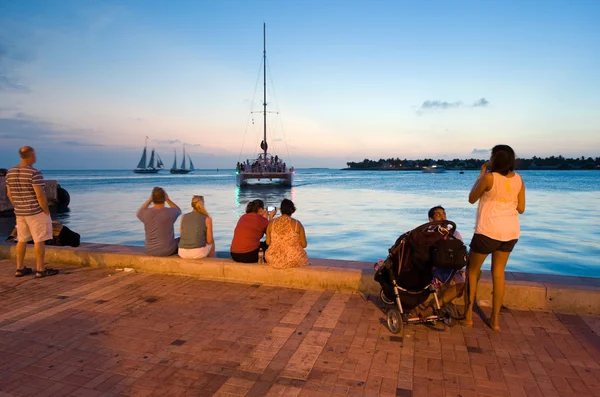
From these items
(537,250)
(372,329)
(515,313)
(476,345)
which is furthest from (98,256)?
(537,250)

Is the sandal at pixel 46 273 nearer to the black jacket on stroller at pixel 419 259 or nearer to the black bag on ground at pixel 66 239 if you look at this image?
the black bag on ground at pixel 66 239

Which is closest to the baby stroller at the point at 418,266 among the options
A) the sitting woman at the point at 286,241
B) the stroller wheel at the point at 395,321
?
the stroller wheel at the point at 395,321

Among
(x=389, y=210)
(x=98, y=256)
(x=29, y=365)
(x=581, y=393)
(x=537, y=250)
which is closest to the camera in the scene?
(x=581, y=393)

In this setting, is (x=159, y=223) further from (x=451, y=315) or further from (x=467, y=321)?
(x=467, y=321)

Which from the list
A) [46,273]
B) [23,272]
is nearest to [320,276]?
[46,273]

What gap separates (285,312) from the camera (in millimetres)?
4957

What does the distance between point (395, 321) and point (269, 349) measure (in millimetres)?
1397

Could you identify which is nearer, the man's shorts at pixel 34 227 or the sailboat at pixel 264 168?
the man's shorts at pixel 34 227

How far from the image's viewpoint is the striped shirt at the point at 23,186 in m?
5.95

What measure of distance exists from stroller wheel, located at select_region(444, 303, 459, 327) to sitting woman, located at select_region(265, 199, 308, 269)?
87.0 inches

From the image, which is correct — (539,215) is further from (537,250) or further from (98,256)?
(98,256)

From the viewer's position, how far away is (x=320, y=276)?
19.0 feet

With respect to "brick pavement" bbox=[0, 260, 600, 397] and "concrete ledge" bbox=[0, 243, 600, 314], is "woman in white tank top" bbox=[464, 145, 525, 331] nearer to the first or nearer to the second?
"brick pavement" bbox=[0, 260, 600, 397]

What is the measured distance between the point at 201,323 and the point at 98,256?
350 cm
